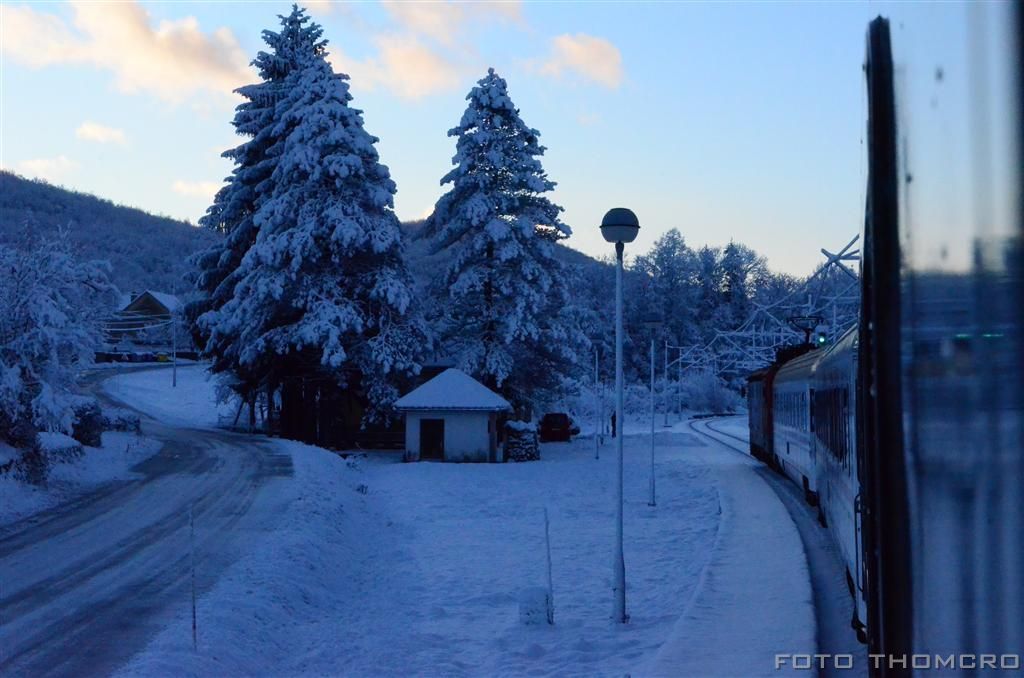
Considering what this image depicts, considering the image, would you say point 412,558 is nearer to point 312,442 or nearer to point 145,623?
point 145,623

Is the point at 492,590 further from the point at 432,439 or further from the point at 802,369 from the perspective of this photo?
the point at 432,439

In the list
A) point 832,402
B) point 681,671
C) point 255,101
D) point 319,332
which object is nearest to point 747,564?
point 832,402

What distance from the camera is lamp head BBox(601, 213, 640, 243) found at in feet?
40.6

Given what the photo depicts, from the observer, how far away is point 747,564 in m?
14.3

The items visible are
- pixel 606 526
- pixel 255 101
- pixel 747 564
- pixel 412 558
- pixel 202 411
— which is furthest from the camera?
pixel 202 411

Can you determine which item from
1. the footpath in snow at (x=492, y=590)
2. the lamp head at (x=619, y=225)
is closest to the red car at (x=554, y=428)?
the footpath in snow at (x=492, y=590)

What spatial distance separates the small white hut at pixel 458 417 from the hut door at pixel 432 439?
307 mm

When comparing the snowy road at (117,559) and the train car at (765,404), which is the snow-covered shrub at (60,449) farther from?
the train car at (765,404)

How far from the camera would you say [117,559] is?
15.4 m

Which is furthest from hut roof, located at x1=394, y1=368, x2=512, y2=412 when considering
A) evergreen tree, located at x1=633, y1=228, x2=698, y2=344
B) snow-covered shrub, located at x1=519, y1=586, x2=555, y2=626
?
evergreen tree, located at x1=633, y1=228, x2=698, y2=344

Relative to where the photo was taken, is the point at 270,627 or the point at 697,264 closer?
the point at 270,627

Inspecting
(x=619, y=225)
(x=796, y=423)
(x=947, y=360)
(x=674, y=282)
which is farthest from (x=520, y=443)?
(x=674, y=282)

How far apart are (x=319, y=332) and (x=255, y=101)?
14.9 metres

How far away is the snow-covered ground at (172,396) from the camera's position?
6026 centimetres
